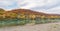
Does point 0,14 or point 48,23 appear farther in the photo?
point 48,23

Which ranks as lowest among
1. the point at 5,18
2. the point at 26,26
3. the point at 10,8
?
the point at 26,26

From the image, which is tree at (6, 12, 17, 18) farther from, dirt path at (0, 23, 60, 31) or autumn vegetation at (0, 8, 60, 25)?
dirt path at (0, 23, 60, 31)

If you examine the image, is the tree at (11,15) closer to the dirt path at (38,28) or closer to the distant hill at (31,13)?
the distant hill at (31,13)

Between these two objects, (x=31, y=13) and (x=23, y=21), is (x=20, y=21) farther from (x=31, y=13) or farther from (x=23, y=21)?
(x=31, y=13)

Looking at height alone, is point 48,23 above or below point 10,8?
below

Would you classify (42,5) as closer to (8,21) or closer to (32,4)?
(32,4)

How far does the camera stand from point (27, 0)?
1.47 meters

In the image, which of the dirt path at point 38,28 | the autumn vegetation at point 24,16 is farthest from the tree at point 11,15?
the dirt path at point 38,28

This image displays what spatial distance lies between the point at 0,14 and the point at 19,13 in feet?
0.70

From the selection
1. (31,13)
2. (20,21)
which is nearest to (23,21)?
(20,21)

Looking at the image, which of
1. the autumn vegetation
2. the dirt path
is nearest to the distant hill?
the autumn vegetation

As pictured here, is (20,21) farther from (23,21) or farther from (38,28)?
(38,28)

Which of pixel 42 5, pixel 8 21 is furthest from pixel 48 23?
pixel 8 21

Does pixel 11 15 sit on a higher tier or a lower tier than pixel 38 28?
higher
